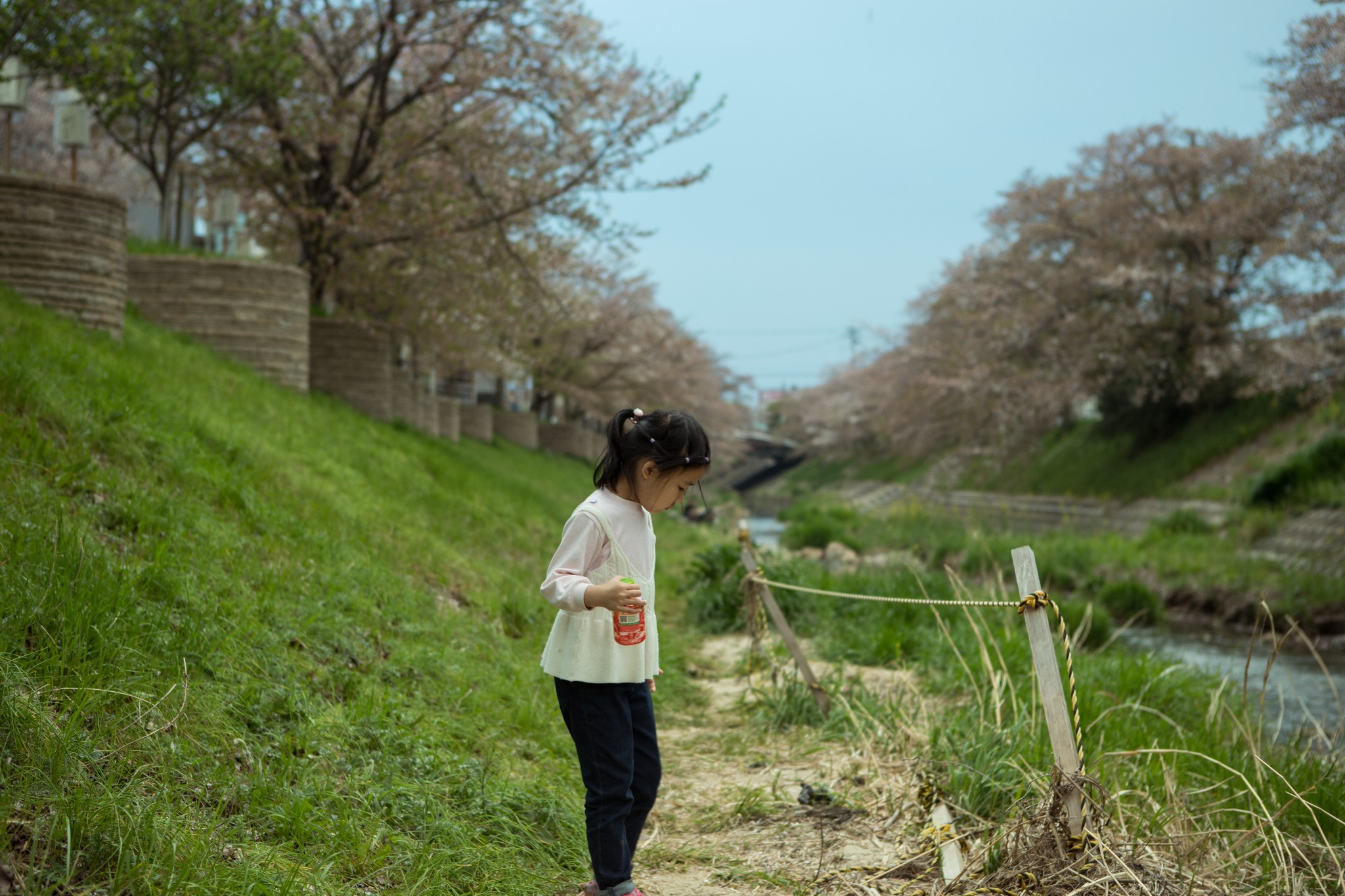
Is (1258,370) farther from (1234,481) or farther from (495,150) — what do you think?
(495,150)

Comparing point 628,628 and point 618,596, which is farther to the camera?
point 628,628

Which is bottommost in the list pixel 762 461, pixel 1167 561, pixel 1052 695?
pixel 762 461

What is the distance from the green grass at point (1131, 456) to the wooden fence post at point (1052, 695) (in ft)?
58.8

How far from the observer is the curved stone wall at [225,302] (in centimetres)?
973

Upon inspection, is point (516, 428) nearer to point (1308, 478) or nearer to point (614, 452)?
point (1308, 478)

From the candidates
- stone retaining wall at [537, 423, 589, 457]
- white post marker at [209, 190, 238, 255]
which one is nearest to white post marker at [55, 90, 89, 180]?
white post marker at [209, 190, 238, 255]

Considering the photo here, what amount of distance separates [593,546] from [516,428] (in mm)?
26065

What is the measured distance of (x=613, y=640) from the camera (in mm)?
2816

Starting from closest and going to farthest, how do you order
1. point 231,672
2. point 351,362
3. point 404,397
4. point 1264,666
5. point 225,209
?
1. point 231,672
2. point 1264,666
3. point 351,362
4. point 404,397
5. point 225,209

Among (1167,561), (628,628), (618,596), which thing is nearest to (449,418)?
(1167,561)

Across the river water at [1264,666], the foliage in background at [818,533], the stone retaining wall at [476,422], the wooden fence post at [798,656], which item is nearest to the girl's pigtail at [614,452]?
the wooden fence post at [798,656]

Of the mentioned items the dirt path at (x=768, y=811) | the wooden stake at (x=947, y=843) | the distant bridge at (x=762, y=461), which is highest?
the wooden stake at (x=947, y=843)

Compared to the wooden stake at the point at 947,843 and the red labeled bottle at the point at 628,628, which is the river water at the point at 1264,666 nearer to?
the wooden stake at the point at 947,843

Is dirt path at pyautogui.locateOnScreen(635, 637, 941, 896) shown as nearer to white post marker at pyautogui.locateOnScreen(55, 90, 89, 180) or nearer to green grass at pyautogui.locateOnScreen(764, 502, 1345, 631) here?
green grass at pyautogui.locateOnScreen(764, 502, 1345, 631)
